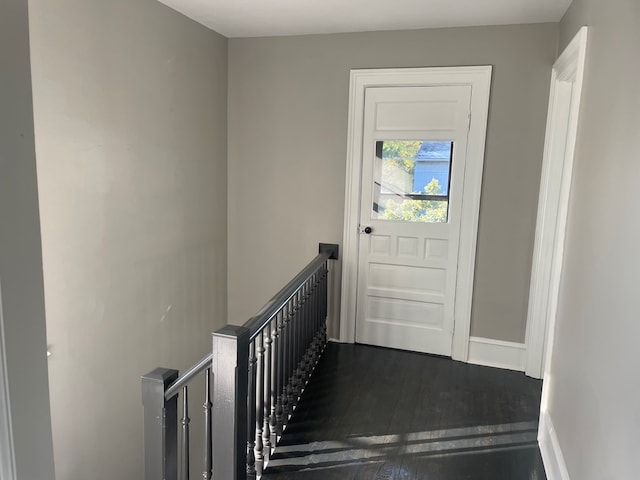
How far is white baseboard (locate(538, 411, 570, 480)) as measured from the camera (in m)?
2.10

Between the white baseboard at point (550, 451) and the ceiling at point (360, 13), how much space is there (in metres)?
2.35

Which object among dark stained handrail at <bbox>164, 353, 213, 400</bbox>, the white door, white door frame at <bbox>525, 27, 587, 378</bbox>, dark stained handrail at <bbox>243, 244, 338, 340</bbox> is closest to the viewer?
dark stained handrail at <bbox>164, 353, 213, 400</bbox>

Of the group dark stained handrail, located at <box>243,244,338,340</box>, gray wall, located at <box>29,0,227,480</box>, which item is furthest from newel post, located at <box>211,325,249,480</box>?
gray wall, located at <box>29,0,227,480</box>

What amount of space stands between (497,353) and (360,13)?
2570 mm

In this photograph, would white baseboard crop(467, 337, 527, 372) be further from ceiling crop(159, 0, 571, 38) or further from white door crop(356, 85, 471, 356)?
ceiling crop(159, 0, 571, 38)

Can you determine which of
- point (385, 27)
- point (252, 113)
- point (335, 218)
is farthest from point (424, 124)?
point (252, 113)

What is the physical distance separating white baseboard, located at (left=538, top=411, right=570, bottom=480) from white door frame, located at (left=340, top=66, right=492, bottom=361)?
1.06 metres

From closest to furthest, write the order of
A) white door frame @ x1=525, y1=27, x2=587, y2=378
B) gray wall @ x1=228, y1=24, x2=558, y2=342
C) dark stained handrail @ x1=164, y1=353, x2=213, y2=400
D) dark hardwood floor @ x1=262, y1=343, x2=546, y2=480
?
dark stained handrail @ x1=164, y1=353, x2=213, y2=400 → dark hardwood floor @ x1=262, y1=343, x2=546, y2=480 → white door frame @ x1=525, y1=27, x2=587, y2=378 → gray wall @ x1=228, y1=24, x2=558, y2=342

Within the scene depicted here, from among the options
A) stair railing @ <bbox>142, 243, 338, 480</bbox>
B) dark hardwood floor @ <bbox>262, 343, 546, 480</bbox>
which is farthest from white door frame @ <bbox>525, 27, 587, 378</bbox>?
stair railing @ <bbox>142, 243, 338, 480</bbox>

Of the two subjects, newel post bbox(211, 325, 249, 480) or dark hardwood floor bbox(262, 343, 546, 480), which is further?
dark hardwood floor bbox(262, 343, 546, 480)

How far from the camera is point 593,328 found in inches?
70.2

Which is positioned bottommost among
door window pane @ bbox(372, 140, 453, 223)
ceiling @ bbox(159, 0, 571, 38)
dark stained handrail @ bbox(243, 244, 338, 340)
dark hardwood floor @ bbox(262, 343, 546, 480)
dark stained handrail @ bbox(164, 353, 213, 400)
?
dark hardwood floor @ bbox(262, 343, 546, 480)

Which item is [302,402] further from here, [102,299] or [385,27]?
[385,27]

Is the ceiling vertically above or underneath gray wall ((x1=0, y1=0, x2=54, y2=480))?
above
